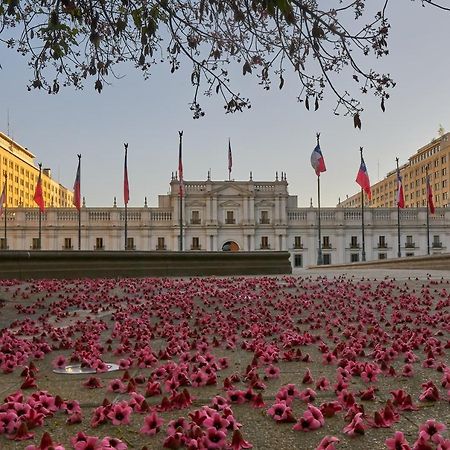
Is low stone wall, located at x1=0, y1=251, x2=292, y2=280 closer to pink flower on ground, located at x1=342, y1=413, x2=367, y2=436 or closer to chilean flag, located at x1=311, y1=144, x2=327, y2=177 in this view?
pink flower on ground, located at x1=342, y1=413, x2=367, y2=436

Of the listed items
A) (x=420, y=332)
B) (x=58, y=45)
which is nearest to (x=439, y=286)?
(x=420, y=332)

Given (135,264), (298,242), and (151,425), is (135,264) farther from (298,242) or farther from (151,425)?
(298,242)

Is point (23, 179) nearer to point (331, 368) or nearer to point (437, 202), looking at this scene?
point (437, 202)

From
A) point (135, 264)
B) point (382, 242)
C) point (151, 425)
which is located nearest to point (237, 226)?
point (382, 242)

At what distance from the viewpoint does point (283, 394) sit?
2.97 m

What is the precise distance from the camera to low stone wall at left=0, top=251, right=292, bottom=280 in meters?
14.6

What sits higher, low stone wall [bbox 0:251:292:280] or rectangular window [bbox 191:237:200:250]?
rectangular window [bbox 191:237:200:250]

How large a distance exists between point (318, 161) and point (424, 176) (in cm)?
8029

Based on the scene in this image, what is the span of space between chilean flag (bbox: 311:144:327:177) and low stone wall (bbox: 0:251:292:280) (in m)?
24.1

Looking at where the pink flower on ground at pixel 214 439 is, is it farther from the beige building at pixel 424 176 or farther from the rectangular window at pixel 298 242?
the beige building at pixel 424 176

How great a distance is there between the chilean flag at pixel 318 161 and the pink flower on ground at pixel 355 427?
38601mm

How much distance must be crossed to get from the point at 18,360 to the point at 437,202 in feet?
374

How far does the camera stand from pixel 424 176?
112562 millimetres

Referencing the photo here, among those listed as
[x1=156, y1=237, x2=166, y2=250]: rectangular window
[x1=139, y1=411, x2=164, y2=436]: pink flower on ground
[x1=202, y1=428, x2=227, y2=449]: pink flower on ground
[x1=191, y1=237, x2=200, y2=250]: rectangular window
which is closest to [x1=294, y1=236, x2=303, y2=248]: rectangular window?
[x1=191, y1=237, x2=200, y2=250]: rectangular window
